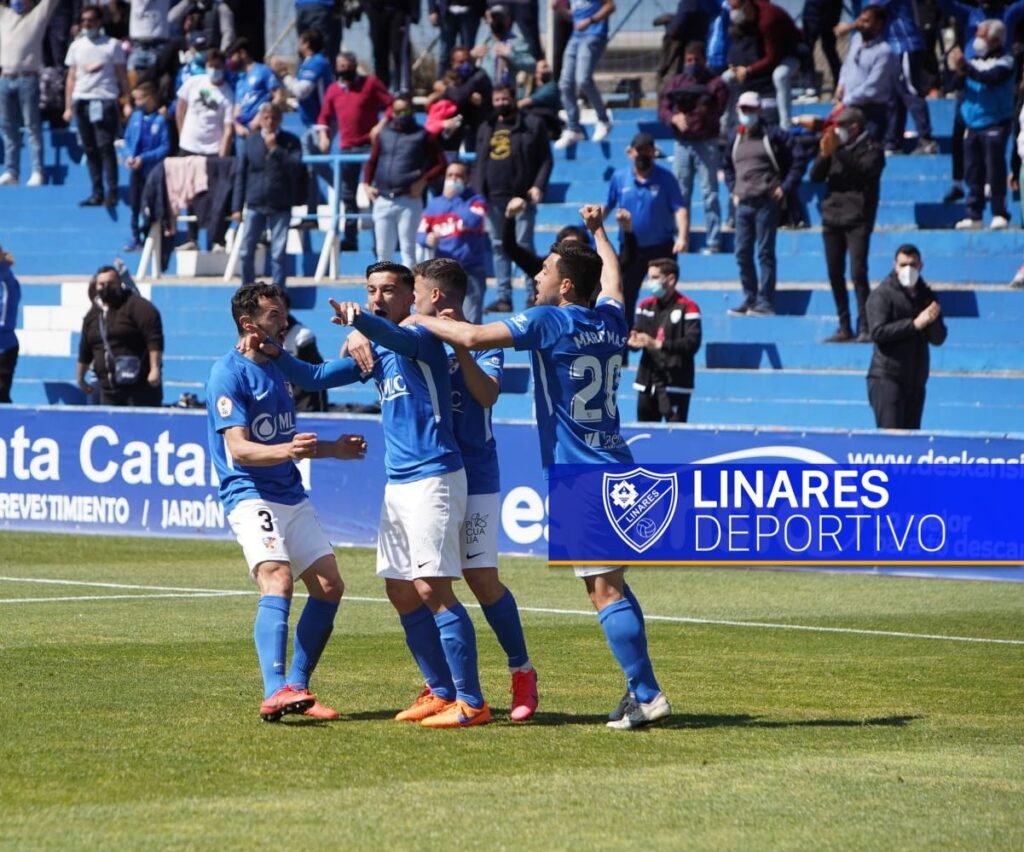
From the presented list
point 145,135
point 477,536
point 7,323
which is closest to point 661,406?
point 7,323

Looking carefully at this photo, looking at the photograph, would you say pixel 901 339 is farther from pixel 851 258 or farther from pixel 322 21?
pixel 322 21

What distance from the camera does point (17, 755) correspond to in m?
7.75

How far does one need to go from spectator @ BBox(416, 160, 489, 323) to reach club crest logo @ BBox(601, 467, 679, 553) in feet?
41.7

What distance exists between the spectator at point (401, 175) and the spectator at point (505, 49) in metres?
2.49

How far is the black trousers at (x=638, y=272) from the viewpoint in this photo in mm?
20578

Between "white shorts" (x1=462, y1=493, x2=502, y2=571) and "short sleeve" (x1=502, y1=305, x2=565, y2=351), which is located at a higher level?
"short sleeve" (x1=502, y1=305, x2=565, y2=351)

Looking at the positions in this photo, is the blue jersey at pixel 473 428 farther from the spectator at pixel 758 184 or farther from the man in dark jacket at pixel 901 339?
the spectator at pixel 758 184

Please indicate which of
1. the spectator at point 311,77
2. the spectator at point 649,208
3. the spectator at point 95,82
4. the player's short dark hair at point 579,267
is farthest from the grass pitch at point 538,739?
the spectator at point 95,82

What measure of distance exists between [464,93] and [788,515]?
16.4 m

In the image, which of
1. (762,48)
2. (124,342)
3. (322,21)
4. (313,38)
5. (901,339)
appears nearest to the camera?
A: (901,339)

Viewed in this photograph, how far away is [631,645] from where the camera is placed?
8.48 metres

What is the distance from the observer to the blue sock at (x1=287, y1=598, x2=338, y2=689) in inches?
348

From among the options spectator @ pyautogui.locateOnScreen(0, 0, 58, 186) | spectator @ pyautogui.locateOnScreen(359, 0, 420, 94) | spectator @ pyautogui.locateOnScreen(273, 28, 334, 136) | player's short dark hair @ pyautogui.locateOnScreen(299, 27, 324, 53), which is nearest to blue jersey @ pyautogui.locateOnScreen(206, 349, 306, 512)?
spectator @ pyautogui.locateOnScreen(359, 0, 420, 94)

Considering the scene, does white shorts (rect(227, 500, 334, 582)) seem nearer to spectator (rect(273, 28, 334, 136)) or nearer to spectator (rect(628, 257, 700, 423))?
spectator (rect(628, 257, 700, 423))
